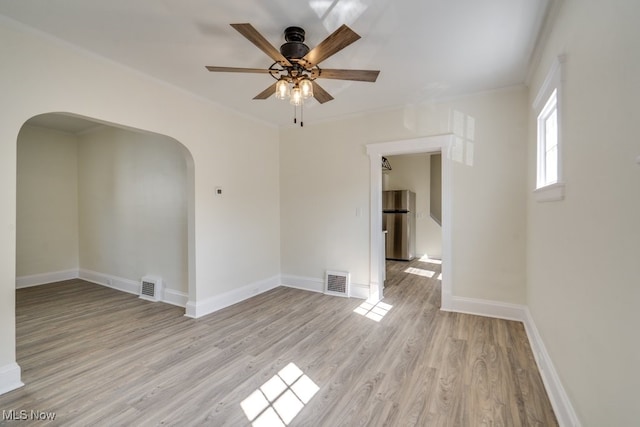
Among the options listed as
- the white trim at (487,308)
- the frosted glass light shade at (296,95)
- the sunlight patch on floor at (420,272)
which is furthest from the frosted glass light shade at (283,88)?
the sunlight patch on floor at (420,272)

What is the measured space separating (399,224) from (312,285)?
3.44 meters

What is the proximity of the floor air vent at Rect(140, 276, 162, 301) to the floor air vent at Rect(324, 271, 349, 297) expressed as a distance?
247 cm

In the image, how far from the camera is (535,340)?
2520 mm

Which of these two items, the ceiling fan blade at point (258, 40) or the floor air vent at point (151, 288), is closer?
the ceiling fan blade at point (258, 40)

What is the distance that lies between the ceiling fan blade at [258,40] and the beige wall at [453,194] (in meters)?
2.19

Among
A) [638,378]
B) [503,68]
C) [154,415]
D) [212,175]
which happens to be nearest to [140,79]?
[212,175]

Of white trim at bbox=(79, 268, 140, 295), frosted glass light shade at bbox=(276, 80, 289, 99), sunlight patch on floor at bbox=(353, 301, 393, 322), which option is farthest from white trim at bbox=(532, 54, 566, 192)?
white trim at bbox=(79, 268, 140, 295)

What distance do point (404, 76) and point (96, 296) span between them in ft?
17.5

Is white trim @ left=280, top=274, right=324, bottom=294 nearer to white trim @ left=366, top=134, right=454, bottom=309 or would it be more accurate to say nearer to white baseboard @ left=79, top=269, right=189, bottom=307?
white trim @ left=366, top=134, right=454, bottom=309

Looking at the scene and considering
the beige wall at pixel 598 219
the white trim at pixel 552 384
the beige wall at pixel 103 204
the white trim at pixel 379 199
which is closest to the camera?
the beige wall at pixel 598 219

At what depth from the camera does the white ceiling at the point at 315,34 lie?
6.28ft

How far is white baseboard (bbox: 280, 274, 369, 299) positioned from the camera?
163 inches

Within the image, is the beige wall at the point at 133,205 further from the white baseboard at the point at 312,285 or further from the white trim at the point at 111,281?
the white baseboard at the point at 312,285

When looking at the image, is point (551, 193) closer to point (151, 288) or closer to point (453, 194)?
point (453, 194)
